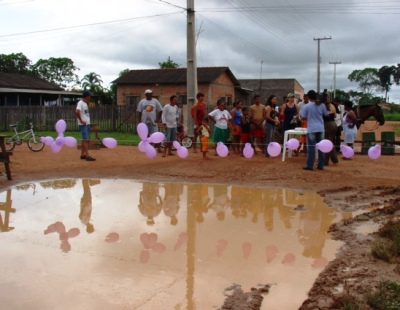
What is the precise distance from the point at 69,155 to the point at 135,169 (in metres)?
3.51

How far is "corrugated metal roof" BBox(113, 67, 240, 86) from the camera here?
35.4 meters

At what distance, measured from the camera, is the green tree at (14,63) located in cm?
6238

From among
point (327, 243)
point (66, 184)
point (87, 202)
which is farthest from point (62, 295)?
point (66, 184)

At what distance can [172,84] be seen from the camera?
35.9 meters

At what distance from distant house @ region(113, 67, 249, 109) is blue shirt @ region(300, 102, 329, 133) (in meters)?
24.1

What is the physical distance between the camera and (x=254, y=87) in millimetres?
60938

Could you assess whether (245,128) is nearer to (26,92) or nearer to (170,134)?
(170,134)

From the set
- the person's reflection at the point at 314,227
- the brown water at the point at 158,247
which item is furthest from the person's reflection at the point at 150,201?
the person's reflection at the point at 314,227

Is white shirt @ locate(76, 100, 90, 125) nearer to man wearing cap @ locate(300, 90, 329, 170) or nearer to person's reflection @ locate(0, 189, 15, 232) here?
person's reflection @ locate(0, 189, 15, 232)

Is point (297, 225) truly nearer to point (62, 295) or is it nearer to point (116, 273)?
point (116, 273)

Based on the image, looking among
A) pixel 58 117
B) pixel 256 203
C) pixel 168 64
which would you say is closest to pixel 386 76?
pixel 168 64

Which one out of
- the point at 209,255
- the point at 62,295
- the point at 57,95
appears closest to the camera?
the point at 62,295

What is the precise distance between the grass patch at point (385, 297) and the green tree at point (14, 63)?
65.8m

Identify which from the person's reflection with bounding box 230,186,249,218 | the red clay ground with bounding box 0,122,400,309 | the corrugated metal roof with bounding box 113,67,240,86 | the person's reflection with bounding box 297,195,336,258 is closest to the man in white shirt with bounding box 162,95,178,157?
the red clay ground with bounding box 0,122,400,309
